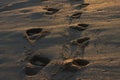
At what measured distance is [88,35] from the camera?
359 centimetres

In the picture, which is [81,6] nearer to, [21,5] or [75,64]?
[21,5]

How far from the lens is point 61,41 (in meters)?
3.58

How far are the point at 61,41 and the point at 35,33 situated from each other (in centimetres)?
50

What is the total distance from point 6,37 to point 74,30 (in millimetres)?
863

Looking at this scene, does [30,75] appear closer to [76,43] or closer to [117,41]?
[76,43]

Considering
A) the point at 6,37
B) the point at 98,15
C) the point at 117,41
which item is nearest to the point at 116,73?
the point at 117,41

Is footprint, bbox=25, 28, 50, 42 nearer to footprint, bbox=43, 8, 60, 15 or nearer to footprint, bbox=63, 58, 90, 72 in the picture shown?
footprint, bbox=43, 8, 60, 15

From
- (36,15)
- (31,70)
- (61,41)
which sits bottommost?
(31,70)

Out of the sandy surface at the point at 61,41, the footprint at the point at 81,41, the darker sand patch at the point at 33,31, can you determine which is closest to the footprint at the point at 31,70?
the sandy surface at the point at 61,41

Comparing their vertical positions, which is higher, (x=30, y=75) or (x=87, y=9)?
(x=87, y=9)

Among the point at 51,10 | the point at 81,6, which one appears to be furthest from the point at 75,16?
the point at 51,10

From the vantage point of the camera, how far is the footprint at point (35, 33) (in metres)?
3.78

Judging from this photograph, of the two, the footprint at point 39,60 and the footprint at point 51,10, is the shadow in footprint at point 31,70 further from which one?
the footprint at point 51,10

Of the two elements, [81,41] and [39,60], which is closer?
[39,60]
